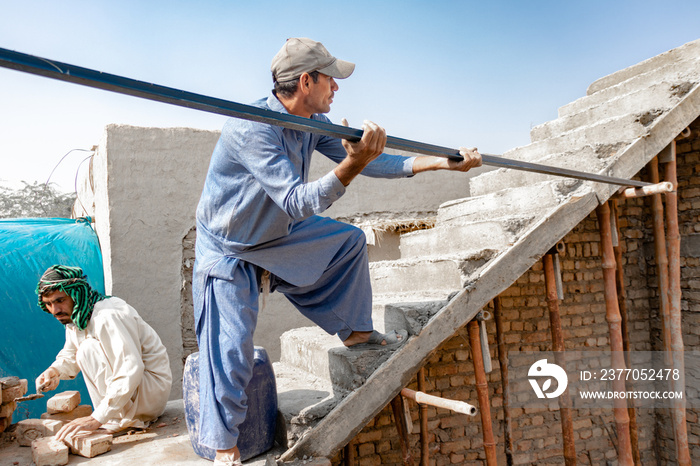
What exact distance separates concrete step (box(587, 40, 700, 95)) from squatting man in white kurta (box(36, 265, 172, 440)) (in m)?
4.48

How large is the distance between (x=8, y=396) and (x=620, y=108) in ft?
16.0

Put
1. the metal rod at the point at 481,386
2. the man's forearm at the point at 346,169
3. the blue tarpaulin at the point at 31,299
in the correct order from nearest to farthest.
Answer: the man's forearm at the point at 346,169, the metal rod at the point at 481,386, the blue tarpaulin at the point at 31,299

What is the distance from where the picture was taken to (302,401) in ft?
8.90

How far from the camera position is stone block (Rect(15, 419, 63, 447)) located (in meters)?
2.98

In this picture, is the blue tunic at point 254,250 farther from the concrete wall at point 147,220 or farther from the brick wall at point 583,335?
the concrete wall at point 147,220

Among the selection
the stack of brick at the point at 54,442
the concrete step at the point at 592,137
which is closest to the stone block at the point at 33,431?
the stack of brick at the point at 54,442

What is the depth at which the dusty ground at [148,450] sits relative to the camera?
2426 millimetres

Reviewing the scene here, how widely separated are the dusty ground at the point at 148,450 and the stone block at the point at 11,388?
0.22 metres

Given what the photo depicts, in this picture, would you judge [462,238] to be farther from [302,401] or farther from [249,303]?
[249,303]

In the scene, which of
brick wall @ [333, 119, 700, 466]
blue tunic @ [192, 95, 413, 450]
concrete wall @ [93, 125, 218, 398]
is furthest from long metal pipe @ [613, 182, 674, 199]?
concrete wall @ [93, 125, 218, 398]

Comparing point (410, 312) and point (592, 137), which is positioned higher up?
point (592, 137)

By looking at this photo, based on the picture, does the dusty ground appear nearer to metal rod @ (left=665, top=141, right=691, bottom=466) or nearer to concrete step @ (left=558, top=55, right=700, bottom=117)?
metal rod @ (left=665, top=141, right=691, bottom=466)

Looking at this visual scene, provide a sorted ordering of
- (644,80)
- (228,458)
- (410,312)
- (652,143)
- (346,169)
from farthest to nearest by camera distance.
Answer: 1. (644,80)
2. (652,143)
3. (410,312)
4. (228,458)
5. (346,169)

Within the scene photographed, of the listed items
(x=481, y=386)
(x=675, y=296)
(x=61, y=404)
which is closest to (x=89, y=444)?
(x=61, y=404)
